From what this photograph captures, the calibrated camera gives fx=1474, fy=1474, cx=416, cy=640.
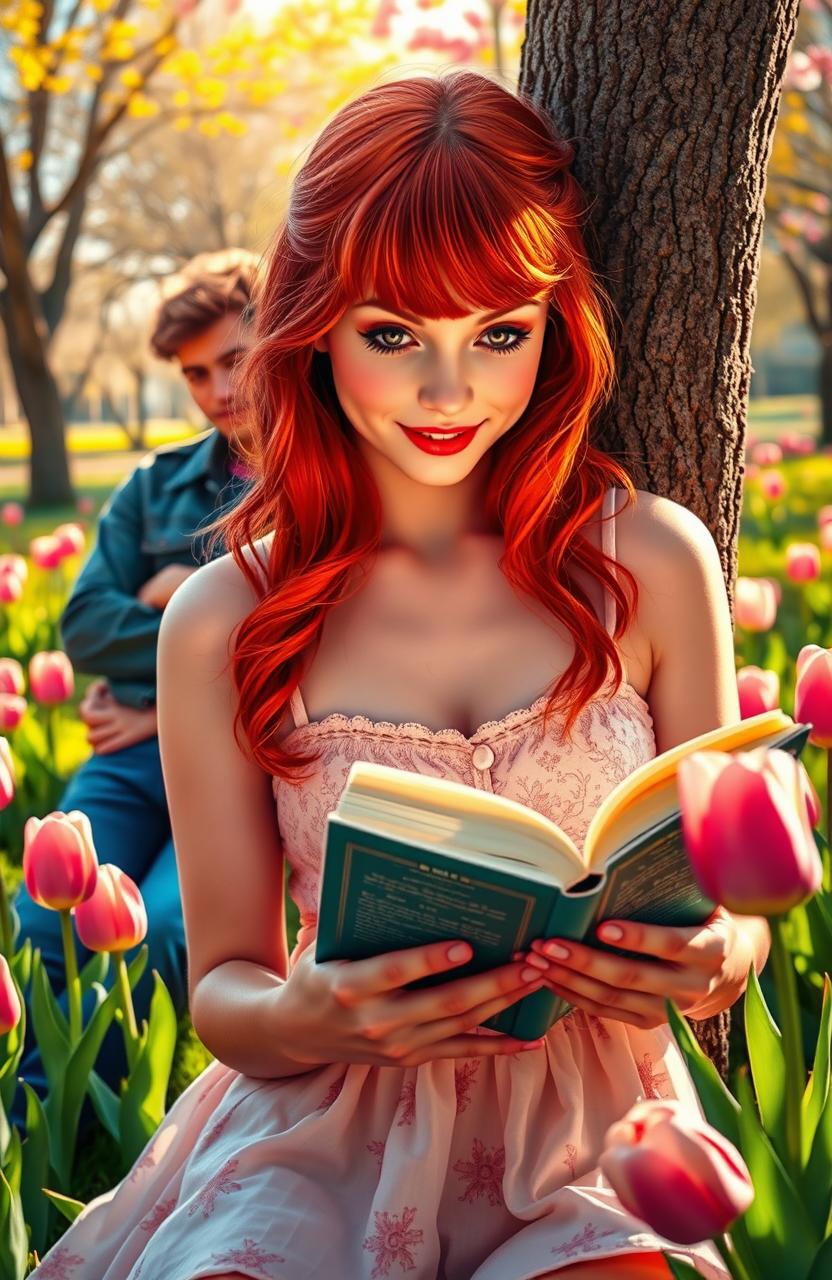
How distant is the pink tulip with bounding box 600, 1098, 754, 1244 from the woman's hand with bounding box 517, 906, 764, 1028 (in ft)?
0.91

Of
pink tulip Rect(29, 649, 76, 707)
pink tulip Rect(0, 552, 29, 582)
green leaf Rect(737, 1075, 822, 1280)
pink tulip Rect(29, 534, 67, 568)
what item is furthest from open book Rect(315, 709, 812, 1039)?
pink tulip Rect(29, 534, 67, 568)

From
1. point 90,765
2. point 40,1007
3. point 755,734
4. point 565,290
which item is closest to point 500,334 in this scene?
point 565,290

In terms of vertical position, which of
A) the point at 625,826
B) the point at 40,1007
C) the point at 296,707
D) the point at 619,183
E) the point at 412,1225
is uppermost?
the point at 619,183

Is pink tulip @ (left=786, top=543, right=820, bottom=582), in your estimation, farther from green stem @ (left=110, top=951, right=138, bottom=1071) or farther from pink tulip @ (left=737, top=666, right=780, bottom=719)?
green stem @ (left=110, top=951, right=138, bottom=1071)

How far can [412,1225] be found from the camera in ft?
5.23

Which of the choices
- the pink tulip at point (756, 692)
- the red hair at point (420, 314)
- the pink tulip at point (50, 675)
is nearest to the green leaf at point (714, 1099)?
the red hair at point (420, 314)

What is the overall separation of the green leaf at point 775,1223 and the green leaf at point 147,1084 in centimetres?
104

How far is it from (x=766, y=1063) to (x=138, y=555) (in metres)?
2.51

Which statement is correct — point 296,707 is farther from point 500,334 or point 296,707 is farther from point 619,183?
point 619,183

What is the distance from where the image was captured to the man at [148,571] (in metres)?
3.43

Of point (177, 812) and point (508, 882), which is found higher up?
point (508, 882)

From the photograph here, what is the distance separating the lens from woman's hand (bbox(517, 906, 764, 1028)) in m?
1.46

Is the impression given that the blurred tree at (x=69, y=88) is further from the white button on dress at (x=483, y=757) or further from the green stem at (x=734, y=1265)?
the green stem at (x=734, y=1265)

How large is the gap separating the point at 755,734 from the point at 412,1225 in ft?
2.17
